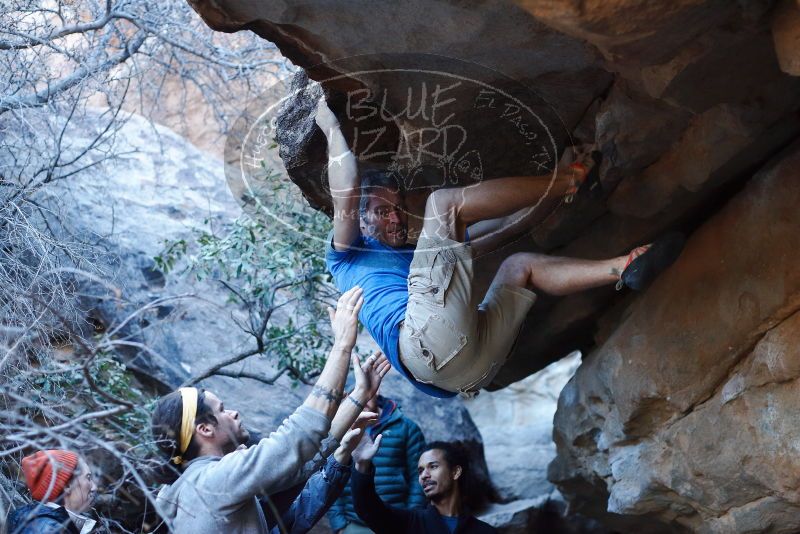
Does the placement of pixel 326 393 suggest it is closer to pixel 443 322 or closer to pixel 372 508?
pixel 443 322

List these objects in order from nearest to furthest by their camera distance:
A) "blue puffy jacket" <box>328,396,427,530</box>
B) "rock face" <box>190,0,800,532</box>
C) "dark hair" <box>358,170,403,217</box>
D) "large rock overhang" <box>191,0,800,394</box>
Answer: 1. "large rock overhang" <box>191,0,800,394</box>
2. "rock face" <box>190,0,800,532</box>
3. "dark hair" <box>358,170,403,217</box>
4. "blue puffy jacket" <box>328,396,427,530</box>

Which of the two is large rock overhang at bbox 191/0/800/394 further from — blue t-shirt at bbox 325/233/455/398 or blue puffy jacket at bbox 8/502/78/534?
blue puffy jacket at bbox 8/502/78/534

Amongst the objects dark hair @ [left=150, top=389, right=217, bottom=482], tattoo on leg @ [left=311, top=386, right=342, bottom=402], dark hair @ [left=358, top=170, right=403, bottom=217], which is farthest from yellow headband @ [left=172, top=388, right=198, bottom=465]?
dark hair @ [left=358, top=170, right=403, bottom=217]

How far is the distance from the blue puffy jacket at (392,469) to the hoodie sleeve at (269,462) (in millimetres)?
1951

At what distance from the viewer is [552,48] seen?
3555 mm

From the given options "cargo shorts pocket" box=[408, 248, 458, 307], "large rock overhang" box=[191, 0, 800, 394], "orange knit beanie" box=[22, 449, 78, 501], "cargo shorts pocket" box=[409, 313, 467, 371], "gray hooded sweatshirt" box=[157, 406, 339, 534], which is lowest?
"orange knit beanie" box=[22, 449, 78, 501]

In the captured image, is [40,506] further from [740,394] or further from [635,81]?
[740,394]

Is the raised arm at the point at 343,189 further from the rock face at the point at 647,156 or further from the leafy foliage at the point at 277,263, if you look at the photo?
the leafy foliage at the point at 277,263

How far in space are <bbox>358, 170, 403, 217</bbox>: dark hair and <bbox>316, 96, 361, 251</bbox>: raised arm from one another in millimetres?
88

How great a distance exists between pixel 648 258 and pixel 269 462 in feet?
5.49

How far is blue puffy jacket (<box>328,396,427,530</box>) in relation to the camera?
17.4 feet

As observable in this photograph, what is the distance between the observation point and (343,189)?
4078 mm

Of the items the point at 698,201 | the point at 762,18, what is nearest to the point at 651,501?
the point at 698,201

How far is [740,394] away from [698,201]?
2.81 feet
